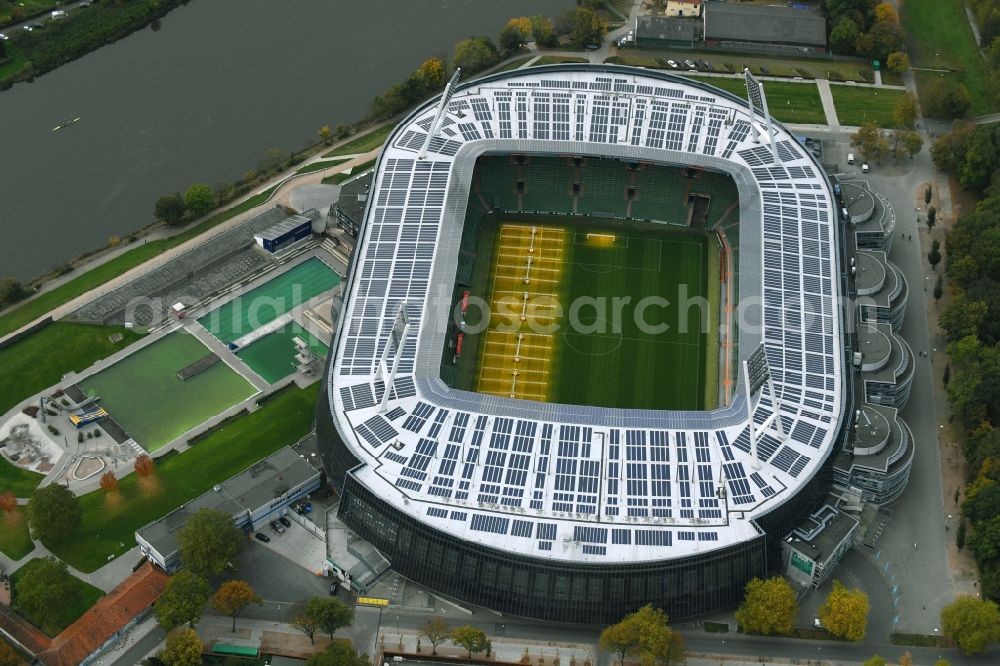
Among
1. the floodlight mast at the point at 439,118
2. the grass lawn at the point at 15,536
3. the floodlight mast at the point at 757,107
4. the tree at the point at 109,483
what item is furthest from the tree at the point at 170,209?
the floodlight mast at the point at 757,107

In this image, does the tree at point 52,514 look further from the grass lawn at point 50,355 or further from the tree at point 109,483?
the grass lawn at point 50,355

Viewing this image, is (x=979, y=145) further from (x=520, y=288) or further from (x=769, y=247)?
(x=520, y=288)

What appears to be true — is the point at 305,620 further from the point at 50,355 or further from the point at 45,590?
the point at 50,355

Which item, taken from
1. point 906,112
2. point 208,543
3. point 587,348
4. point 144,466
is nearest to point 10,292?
point 144,466

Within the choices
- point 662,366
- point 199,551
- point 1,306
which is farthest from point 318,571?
point 1,306

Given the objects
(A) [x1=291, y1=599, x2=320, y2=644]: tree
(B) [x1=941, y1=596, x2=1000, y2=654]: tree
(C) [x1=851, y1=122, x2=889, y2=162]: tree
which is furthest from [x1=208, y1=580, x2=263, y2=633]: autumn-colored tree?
(C) [x1=851, y1=122, x2=889, y2=162]: tree
